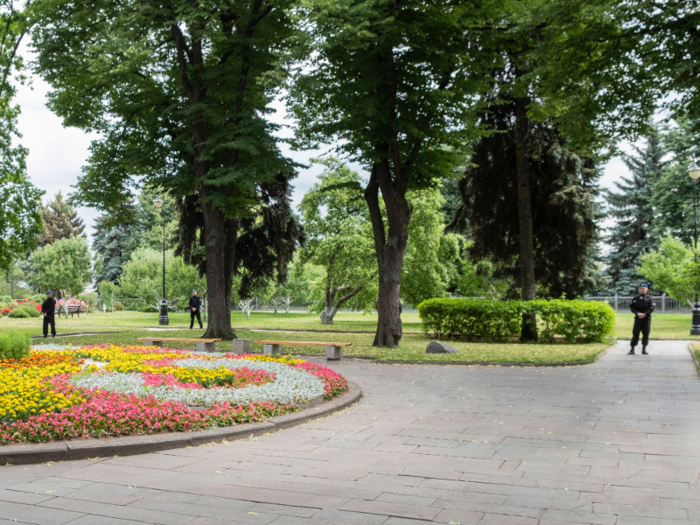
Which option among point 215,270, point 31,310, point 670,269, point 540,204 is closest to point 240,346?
point 215,270

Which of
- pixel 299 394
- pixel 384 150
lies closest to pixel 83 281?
pixel 384 150

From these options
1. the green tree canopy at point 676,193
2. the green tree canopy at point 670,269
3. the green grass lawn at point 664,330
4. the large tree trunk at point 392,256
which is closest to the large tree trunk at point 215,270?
the large tree trunk at point 392,256

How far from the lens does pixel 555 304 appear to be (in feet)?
65.4

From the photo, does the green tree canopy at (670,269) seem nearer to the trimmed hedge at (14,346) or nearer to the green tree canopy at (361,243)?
the green tree canopy at (361,243)

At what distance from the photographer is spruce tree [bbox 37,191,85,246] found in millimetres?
81688

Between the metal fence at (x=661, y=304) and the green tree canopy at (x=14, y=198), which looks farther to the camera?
the metal fence at (x=661, y=304)

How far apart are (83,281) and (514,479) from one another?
4718 cm

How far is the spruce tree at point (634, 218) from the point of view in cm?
5481

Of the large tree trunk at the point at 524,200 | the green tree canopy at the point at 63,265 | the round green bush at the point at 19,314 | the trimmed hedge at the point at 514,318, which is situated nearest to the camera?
the trimmed hedge at the point at 514,318

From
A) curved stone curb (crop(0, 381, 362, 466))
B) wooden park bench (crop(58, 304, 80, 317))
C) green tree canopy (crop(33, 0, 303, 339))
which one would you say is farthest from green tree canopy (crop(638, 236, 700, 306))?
wooden park bench (crop(58, 304, 80, 317))

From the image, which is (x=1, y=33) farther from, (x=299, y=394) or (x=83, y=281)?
(x=83, y=281)

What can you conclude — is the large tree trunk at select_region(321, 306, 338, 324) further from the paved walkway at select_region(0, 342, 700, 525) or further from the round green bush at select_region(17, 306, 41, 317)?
the paved walkway at select_region(0, 342, 700, 525)

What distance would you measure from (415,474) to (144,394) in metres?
Result: 4.01

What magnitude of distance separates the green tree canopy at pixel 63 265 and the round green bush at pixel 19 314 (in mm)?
2201
